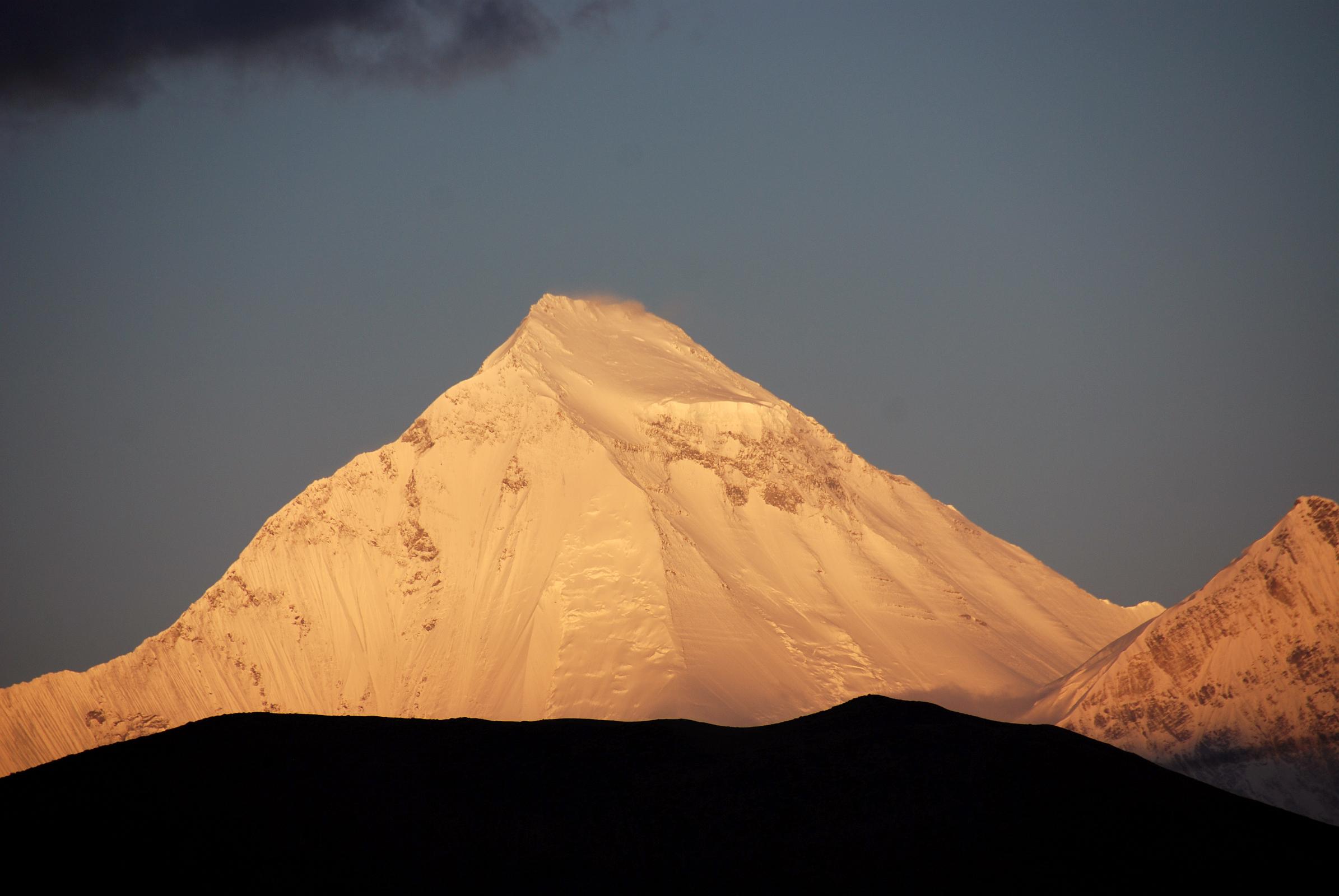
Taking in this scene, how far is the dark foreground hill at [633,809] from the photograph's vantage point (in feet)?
198

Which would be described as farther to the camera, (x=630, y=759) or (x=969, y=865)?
(x=630, y=759)

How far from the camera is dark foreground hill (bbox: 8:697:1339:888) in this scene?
60406 mm

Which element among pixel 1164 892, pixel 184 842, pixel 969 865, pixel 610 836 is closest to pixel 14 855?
pixel 184 842

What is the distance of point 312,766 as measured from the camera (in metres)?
67.4

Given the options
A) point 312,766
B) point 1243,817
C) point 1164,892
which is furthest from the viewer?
point 312,766

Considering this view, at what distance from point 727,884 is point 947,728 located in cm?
1421

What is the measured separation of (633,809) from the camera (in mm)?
65438

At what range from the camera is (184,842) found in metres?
61.4

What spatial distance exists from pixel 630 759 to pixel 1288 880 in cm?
2487

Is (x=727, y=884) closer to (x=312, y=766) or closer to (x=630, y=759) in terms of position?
(x=630, y=759)

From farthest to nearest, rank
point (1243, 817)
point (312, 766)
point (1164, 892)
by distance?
point (312, 766) < point (1243, 817) < point (1164, 892)

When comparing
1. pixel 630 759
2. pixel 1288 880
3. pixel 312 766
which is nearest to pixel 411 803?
pixel 312 766

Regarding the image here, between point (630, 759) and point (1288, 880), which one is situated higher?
point (630, 759)

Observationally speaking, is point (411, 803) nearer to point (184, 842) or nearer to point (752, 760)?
point (184, 842)
